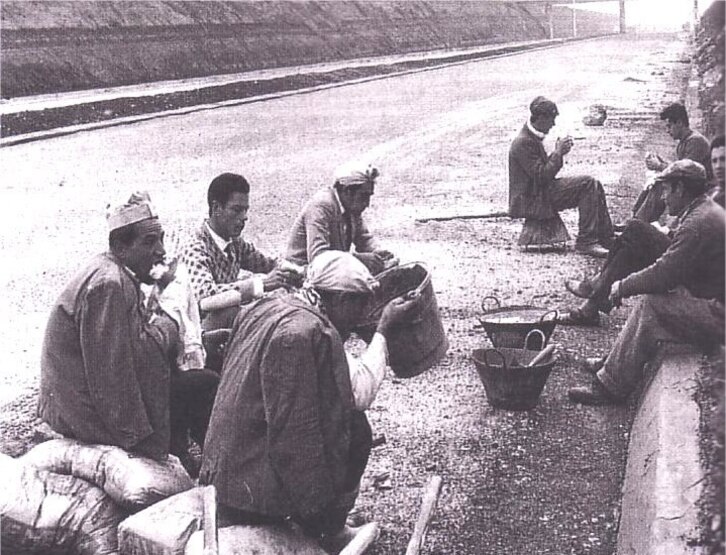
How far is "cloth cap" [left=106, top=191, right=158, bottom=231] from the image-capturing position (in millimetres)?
4418

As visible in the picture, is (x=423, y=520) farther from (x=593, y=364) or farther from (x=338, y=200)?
(x=593, y=364)

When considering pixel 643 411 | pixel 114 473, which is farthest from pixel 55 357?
pixel 643 411

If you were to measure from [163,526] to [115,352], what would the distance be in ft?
2.48

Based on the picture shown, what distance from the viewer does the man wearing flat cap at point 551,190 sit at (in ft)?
31.3

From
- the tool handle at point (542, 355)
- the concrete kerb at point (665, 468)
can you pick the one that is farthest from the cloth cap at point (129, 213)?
the tool handle at point (542, 355)

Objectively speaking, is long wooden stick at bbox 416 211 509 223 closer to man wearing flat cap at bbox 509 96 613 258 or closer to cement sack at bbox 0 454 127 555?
man wearing flat cap at bbox 509 96 613 258

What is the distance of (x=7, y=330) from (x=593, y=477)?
15.2 feet

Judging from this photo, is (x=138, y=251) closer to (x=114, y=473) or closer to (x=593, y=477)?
(x=114, y=473)

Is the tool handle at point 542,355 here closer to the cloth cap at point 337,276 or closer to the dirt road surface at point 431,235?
the dirt road surface at point 431,235

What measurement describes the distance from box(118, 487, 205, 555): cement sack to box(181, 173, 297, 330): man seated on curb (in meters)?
1.74

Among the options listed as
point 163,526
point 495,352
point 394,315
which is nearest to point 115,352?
point 163,526

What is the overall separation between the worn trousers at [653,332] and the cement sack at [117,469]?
2.77 m

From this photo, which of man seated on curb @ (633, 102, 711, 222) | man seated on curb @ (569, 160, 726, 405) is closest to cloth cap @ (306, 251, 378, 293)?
man seated on curb @ (569, 160, 726, 405)

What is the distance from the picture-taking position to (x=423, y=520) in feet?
12.9
